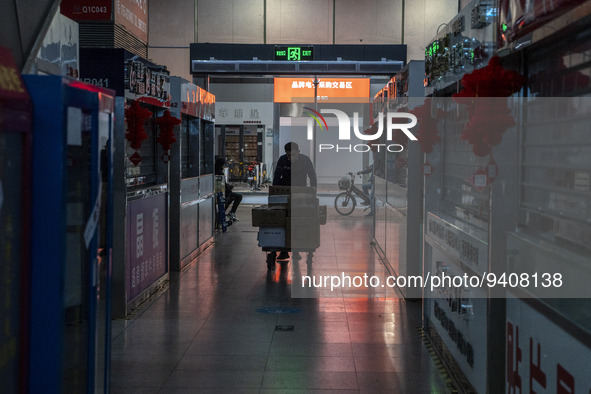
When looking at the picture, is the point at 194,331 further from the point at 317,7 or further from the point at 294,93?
the point at 294,93

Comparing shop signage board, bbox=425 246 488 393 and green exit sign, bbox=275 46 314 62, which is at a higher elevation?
green exit sign, bbox=275 46 314 62

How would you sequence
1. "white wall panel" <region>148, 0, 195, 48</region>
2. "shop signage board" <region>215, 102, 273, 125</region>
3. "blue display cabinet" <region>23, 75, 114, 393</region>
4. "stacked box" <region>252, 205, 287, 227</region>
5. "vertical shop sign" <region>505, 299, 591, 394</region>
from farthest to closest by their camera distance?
Result: "shop signage board" <region>215, 102, 273, 125</region> → "white wall panel" <region>148, 0, 195, 48</region> → "stacked box" <region>252, 205, 287, 227</region> → "vertical shop sign" <region>505, 299, 591, 394</region> → "blue display cabinet" <region>23, 75, 114, 393</region>

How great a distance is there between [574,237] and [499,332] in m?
1.04

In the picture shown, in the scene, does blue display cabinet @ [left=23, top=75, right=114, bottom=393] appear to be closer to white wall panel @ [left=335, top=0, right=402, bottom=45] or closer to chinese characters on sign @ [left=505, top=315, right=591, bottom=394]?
chinese characters on sign @ [left=505, top=315, right=591, bottom=394]

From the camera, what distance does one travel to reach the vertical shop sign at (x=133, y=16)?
5879 millimetres

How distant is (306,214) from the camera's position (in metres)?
8.82

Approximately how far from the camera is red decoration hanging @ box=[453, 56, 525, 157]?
3.36 m

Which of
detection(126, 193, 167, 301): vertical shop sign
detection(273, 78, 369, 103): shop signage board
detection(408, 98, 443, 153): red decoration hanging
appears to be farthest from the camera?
detection(273, 78, 369, 103): shop signage board

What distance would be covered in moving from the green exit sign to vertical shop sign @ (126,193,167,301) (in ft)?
19.7

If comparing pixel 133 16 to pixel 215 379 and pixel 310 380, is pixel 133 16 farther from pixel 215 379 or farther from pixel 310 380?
pixel 310 380

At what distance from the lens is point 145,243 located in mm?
7094

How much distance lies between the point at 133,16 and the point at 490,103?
3.85m

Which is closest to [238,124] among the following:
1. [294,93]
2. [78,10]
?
[294,93]

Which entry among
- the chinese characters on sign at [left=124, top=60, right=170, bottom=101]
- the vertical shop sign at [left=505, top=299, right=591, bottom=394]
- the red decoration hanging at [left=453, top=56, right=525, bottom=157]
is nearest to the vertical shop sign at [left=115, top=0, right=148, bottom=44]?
the chinese characters on sign at [left=124, top=60, right=170, bottom=101]
